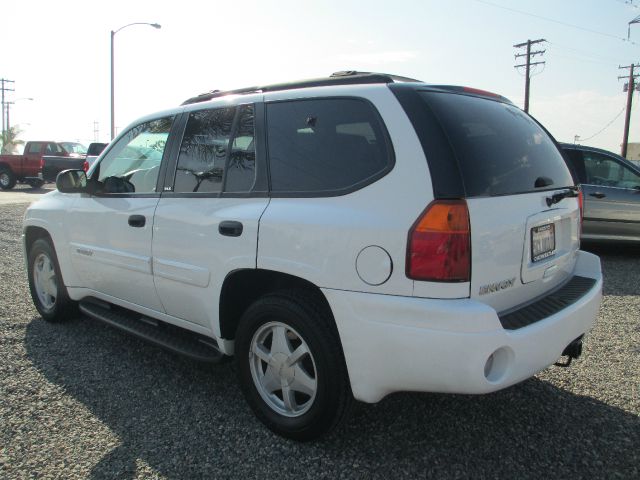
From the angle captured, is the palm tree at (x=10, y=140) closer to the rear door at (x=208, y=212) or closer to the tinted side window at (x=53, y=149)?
the tinted side window at (x=53, y=149)

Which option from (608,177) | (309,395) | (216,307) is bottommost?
(309,395)

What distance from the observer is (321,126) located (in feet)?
8.86

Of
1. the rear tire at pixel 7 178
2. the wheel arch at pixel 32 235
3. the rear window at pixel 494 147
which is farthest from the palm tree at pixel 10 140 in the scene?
the rear window at pixel 494 147

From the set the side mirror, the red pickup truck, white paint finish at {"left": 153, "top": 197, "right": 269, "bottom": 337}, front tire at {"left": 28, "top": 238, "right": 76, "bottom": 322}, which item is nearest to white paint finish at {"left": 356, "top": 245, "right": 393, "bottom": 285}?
white paint finish at {"left": 153, "top": 197, "right": 269, "bottom": 337}

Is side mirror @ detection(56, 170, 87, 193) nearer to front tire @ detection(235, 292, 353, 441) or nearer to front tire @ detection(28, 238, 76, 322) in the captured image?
front tire @ detection(28, 238, 76, 322)

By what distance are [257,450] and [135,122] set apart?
2.54 meters

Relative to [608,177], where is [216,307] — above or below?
below

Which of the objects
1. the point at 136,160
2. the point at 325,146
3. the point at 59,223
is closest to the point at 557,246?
the point at 325,146

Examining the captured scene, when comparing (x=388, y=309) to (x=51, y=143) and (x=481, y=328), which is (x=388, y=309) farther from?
(x=51, y=143)

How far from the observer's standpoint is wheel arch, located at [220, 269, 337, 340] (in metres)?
2.80

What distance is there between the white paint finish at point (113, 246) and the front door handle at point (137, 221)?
2 centimetres

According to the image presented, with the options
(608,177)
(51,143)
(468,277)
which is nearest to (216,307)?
Result: (468,277)

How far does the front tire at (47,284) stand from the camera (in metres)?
4.54

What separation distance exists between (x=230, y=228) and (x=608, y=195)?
6840 mm
